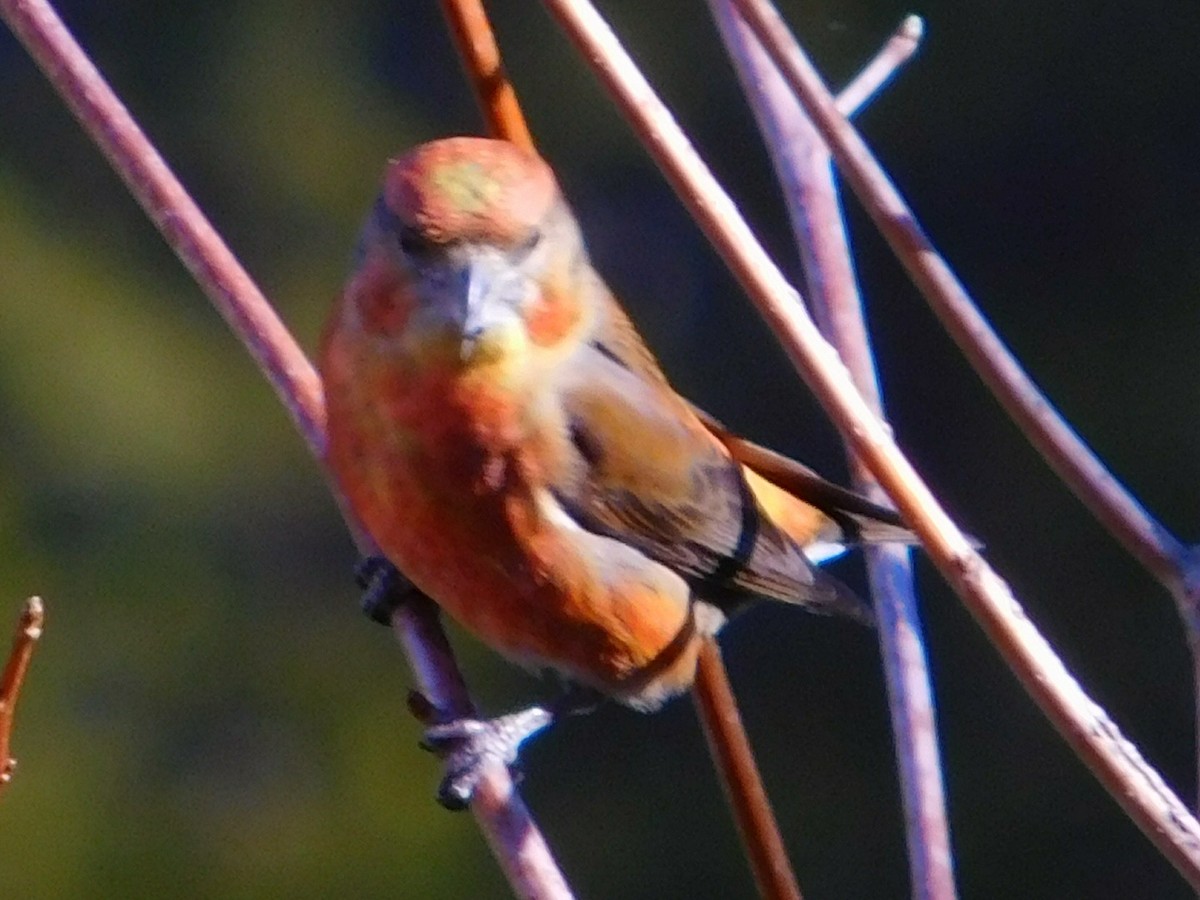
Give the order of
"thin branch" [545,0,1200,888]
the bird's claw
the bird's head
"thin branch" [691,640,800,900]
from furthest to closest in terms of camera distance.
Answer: the bird's head, the bird's claw, "thin branch" [691,640,800,900], "thin branch" [545,0,1200,888]

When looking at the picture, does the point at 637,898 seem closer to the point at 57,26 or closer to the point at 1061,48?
the point at 1061,48

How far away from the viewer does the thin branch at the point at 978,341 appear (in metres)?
1.47

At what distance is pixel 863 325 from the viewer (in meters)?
1.78

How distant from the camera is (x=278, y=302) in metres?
5.14

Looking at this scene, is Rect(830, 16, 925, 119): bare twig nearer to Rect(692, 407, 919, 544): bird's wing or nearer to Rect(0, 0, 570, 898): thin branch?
Rect(0, 0, 570, 898): thin branch

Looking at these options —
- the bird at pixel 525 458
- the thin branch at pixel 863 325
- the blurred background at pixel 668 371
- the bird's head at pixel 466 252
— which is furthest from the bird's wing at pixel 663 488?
the blurred background at pixel 668 371

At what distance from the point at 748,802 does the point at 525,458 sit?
0.87m

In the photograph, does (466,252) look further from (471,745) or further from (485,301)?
(471,745)

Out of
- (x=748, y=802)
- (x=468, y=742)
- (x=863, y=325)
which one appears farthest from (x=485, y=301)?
(x=748, y=802)

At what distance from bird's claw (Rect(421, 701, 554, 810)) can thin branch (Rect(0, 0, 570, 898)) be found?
0.07 meters

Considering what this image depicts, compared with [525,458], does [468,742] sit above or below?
below

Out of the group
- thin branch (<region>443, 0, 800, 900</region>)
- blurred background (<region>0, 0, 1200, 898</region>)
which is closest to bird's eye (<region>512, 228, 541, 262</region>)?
thin branch (<region>443, 0, 800, 900</region>)

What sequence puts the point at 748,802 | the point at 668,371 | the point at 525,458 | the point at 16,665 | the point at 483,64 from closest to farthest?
the point at 16,665 → the point at 748,802 → the point at 483,64 → the point at 525,458 → the point at 668,371

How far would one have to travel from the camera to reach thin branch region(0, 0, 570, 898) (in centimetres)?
161
